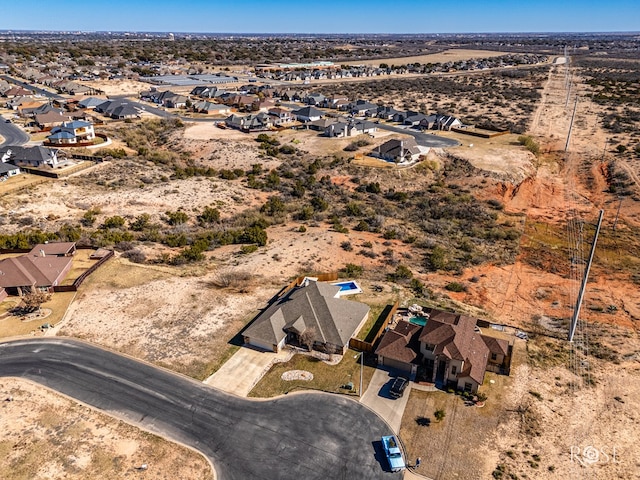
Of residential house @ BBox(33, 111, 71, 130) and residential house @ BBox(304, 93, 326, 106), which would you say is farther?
residential house @ BBox(304, 93, 326, 106)

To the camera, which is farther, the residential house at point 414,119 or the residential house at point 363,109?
the residential house at point 363,109

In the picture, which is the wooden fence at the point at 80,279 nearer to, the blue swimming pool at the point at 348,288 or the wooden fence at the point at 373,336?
the blue swimming pool at the point at 348,288

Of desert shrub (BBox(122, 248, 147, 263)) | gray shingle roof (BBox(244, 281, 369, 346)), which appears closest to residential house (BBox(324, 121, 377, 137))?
desert shrub (BBox(122, 248, 147, 263))

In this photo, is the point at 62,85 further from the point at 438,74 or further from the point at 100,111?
the point at 438,74

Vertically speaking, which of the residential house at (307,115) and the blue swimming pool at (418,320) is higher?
the residential house at (307,115)

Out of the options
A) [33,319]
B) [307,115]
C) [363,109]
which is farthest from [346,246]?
[363,109]

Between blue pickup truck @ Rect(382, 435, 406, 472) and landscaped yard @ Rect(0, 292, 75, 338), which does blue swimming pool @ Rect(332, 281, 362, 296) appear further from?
landscaped yard @ Rect(0, 292, 75, 338)

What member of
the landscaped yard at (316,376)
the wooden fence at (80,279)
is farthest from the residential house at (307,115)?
the landscaped yard at (316,376)
